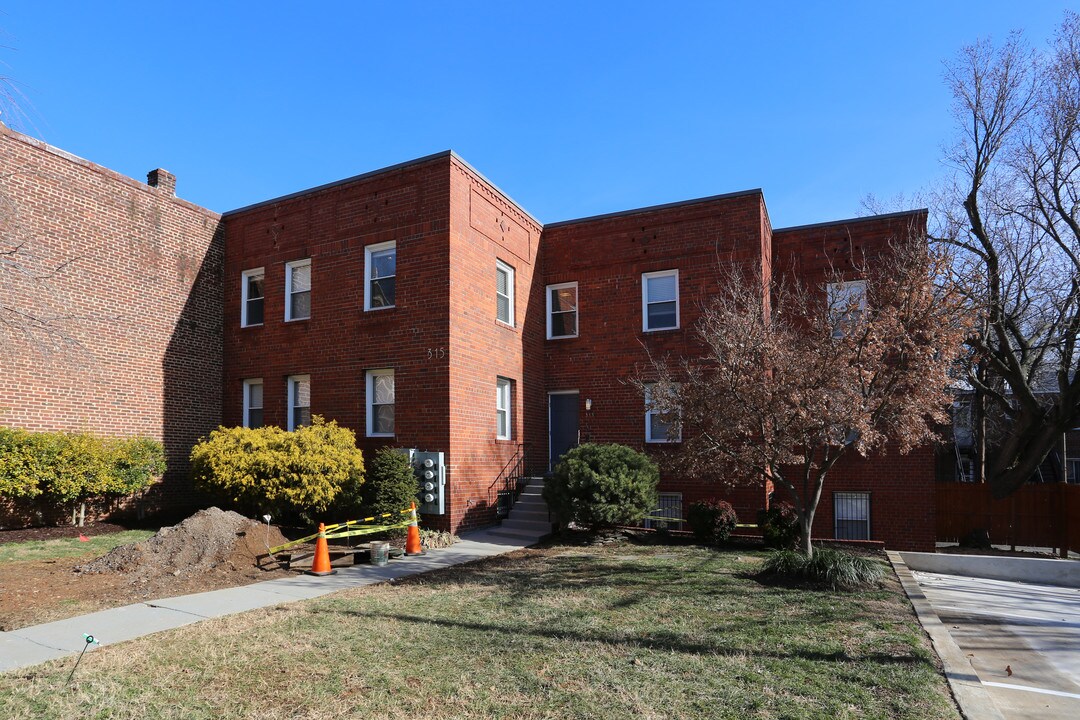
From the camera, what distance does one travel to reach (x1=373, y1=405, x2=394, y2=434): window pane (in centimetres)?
1498

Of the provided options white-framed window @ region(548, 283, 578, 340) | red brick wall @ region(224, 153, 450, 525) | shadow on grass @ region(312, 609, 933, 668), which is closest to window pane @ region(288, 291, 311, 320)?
red brick wall @ region(224, 153, 450, 525)

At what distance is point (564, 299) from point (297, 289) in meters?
6.67

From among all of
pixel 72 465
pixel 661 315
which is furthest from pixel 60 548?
pixel 661 315

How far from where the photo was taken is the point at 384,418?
15086mm

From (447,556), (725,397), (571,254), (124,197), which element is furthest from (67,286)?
(725,397)

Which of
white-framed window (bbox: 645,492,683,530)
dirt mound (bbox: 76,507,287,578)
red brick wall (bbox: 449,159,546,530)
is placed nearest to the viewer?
dirt mound (bbox: 76,507,287,578)

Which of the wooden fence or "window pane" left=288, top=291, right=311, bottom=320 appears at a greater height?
"window pane" left=288, top=291, right=311, bottom=320

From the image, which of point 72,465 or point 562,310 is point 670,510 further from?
point 72,465

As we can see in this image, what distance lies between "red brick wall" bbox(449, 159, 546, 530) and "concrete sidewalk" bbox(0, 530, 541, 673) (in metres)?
3.21

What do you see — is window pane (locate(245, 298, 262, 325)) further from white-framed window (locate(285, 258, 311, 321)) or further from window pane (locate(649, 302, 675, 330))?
window pane (locate(649, 302, 675, 330))

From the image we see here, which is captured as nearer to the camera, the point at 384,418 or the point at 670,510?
the point at 384,418

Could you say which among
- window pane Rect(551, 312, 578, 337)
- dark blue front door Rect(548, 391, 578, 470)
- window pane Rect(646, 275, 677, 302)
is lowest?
dark blue front door Rect(548, 391, 578, 470)

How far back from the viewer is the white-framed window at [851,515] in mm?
16547

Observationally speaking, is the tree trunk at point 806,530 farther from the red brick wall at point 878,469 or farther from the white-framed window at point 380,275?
the white-framed window at point 380,275
